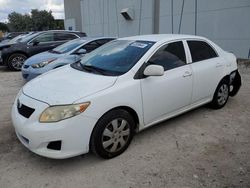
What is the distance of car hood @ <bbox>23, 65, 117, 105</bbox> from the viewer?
3.00 m

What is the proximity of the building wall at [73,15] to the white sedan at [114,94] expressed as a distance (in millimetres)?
22359

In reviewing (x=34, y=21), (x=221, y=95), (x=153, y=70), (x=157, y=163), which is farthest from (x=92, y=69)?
(x=34, y=21)

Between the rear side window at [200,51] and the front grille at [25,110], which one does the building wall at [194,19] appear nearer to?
the rear side window at [200,51]

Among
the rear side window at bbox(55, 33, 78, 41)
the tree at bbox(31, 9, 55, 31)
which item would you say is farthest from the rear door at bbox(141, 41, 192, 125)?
the tree at bbox(31, 9, 55, 31)

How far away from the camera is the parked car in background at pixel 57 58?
268 inches

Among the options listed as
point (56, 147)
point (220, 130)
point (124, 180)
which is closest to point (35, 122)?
point (56, 147)

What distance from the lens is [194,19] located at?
11945 millimetres

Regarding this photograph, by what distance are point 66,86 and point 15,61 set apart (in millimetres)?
7719

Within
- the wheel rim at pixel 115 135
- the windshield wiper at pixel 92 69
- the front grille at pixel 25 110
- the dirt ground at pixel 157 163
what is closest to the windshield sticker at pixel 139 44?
the windshield wiper at pixel 92 69

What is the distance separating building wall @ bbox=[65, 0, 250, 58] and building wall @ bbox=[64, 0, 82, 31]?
6.47 meters

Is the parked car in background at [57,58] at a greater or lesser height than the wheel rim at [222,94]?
greater

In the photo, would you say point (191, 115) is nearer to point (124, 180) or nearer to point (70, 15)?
point (124, 180)

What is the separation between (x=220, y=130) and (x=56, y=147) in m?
2.63

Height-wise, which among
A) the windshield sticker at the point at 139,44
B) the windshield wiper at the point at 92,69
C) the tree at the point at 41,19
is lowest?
the windshield wiper at the point at 92,69
